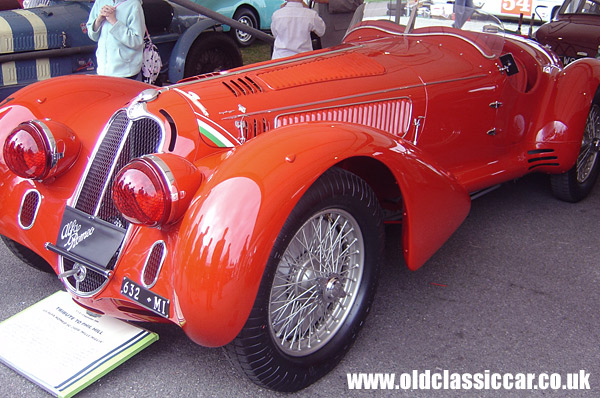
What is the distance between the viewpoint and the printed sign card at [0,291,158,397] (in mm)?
2285

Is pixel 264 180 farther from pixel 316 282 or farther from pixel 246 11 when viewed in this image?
pixel 246 11

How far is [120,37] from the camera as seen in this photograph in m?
4.62

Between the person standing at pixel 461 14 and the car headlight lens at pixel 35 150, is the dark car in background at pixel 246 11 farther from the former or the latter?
the car headlight lens at pixel 35 150

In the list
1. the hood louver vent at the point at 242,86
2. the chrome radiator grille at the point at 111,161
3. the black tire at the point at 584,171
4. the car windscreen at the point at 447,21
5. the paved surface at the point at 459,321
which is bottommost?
the paved surface at the point at 459,321

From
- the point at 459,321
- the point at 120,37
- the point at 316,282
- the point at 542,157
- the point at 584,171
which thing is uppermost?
the point at 120,37

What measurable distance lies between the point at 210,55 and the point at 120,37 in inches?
84.5

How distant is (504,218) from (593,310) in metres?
1.15

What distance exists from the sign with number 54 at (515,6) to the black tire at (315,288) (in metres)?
7.65

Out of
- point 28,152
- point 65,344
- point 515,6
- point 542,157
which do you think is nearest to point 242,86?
point 28,152

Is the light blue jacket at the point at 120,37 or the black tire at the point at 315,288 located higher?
the light blue jacket at the point at 120,37

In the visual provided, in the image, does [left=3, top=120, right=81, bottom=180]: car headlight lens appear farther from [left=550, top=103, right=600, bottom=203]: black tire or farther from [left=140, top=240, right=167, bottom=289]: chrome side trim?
[left=550, top=103, right=600, bottom=203]: black tire

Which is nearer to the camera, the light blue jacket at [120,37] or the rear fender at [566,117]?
the rear fender at [566,117]

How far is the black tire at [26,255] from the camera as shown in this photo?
291cm

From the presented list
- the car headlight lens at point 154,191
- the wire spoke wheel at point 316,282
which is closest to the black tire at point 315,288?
the wire spoke wheel at point 316,282
